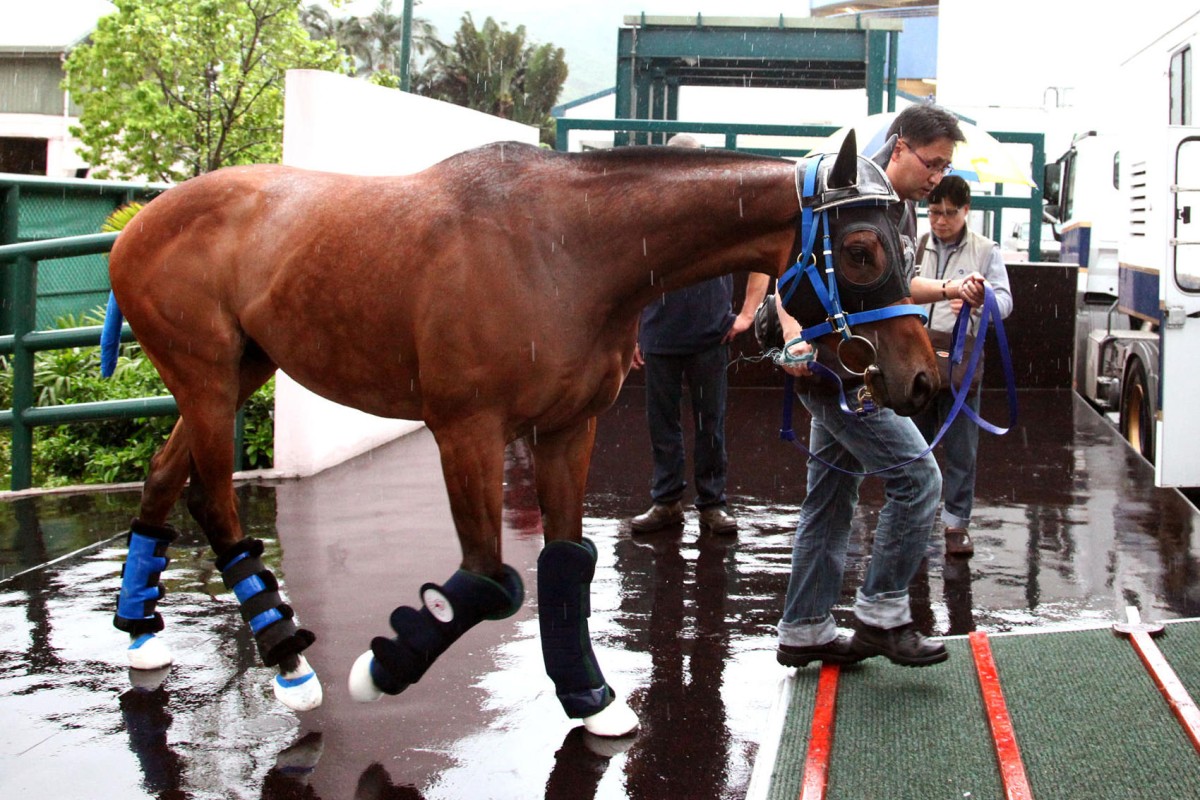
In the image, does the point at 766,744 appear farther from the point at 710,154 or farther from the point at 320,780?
the point at 710,154

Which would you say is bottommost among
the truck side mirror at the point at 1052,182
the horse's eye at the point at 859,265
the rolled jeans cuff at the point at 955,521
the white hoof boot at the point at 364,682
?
the white hoof boot at the point at 364,682

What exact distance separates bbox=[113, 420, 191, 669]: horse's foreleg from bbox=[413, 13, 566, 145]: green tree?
68.9m

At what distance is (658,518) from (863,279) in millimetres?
3386

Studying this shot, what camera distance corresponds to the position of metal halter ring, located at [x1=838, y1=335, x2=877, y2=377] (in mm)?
3496

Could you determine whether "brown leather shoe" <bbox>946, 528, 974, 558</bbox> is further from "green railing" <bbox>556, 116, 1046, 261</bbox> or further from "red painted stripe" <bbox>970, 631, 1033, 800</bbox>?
"green railing" <bbox>556, 116, 1046, 261</bbox>

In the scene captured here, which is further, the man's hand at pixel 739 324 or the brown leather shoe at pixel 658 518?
the brown leather shoe at pixel 658 518

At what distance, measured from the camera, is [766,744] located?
3795mm

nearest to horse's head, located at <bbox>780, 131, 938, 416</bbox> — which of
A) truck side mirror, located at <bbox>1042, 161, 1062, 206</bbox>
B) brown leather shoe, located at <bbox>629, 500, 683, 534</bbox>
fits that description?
brown leather shoe, located at <bbox>629, 500, 683, 534</bbox>

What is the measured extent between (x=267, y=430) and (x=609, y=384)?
5.14 metres

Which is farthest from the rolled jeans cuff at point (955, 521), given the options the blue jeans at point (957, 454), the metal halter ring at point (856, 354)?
the metal halter ring at point (856, 354)

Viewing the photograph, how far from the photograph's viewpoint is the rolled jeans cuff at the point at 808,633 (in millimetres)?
4395

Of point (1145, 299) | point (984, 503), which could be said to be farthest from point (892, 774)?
point (1145, 299)

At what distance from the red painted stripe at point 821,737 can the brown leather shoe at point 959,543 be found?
6.39 ft

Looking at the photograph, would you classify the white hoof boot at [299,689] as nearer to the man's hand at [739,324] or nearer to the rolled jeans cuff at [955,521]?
the man's hand at [739,324]
